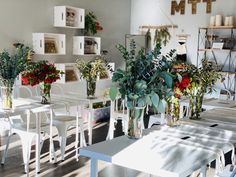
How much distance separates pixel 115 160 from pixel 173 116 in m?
0.92

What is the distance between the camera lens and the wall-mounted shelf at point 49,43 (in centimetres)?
528

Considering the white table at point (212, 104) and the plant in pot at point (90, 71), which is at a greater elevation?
the plant in pot at point (90, 71)

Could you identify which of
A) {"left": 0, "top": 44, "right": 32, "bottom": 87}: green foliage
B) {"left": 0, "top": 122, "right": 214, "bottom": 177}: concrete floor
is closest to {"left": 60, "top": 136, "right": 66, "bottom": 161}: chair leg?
{"left": 0, "top": 122, "right": 214, "bottom": 177}: concrete floor

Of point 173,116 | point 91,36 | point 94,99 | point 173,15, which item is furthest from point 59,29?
point 173,116

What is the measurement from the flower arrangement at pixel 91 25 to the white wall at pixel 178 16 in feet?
4.60

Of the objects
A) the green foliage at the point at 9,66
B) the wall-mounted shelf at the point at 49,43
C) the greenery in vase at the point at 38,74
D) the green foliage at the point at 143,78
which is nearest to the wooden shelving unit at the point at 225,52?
the wall-mounted shelf at the point at 49,43

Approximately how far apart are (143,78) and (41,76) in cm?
189

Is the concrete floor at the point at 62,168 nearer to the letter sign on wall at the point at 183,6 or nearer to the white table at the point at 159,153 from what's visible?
the white table at the point at 159,153

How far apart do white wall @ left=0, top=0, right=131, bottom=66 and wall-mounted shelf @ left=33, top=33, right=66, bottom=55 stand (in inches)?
4.8

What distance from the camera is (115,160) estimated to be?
1844 mm

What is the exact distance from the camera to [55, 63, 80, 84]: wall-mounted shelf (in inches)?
224

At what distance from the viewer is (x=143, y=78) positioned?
2133 millimetres

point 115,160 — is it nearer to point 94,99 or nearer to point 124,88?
point 124,88

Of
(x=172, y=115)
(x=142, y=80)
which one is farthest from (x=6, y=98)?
(x=142, y=80)
